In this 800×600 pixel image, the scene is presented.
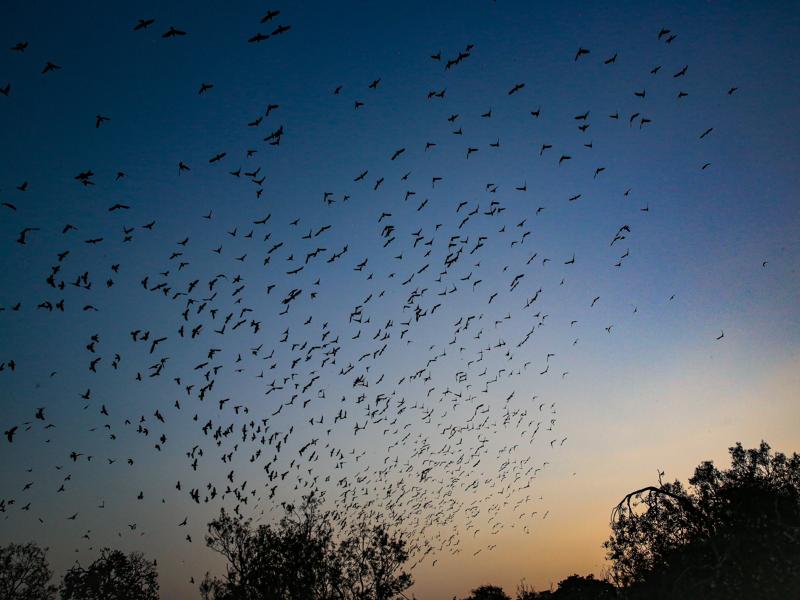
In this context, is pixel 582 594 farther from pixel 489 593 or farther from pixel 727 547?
pixel 489 593

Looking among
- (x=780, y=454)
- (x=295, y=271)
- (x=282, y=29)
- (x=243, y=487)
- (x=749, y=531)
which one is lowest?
(x=780, y=454)

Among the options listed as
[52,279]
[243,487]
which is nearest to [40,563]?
[243,487]

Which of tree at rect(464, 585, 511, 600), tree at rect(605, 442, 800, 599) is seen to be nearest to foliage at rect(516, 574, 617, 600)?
tree at rect(605, 442, 800, 599)

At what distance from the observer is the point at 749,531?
9625 mm

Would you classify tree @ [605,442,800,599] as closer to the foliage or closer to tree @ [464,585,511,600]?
the foliage

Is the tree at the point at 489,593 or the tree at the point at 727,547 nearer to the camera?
the tree at the point at 727,547

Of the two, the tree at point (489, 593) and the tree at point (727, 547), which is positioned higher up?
the tree at point (727, 547)

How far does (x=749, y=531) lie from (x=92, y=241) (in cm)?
2371

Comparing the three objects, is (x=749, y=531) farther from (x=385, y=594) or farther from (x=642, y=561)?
(x=385, y=594)

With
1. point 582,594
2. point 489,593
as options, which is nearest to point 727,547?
point 582,594

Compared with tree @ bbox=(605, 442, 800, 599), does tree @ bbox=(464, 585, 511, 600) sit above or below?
below

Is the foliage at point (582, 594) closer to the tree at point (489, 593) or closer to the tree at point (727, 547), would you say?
the tree at point (727, 547)

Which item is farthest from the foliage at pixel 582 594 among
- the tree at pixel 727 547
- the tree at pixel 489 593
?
the tree at pixel 489 593

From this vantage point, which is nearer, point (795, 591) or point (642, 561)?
point (795, 591)
